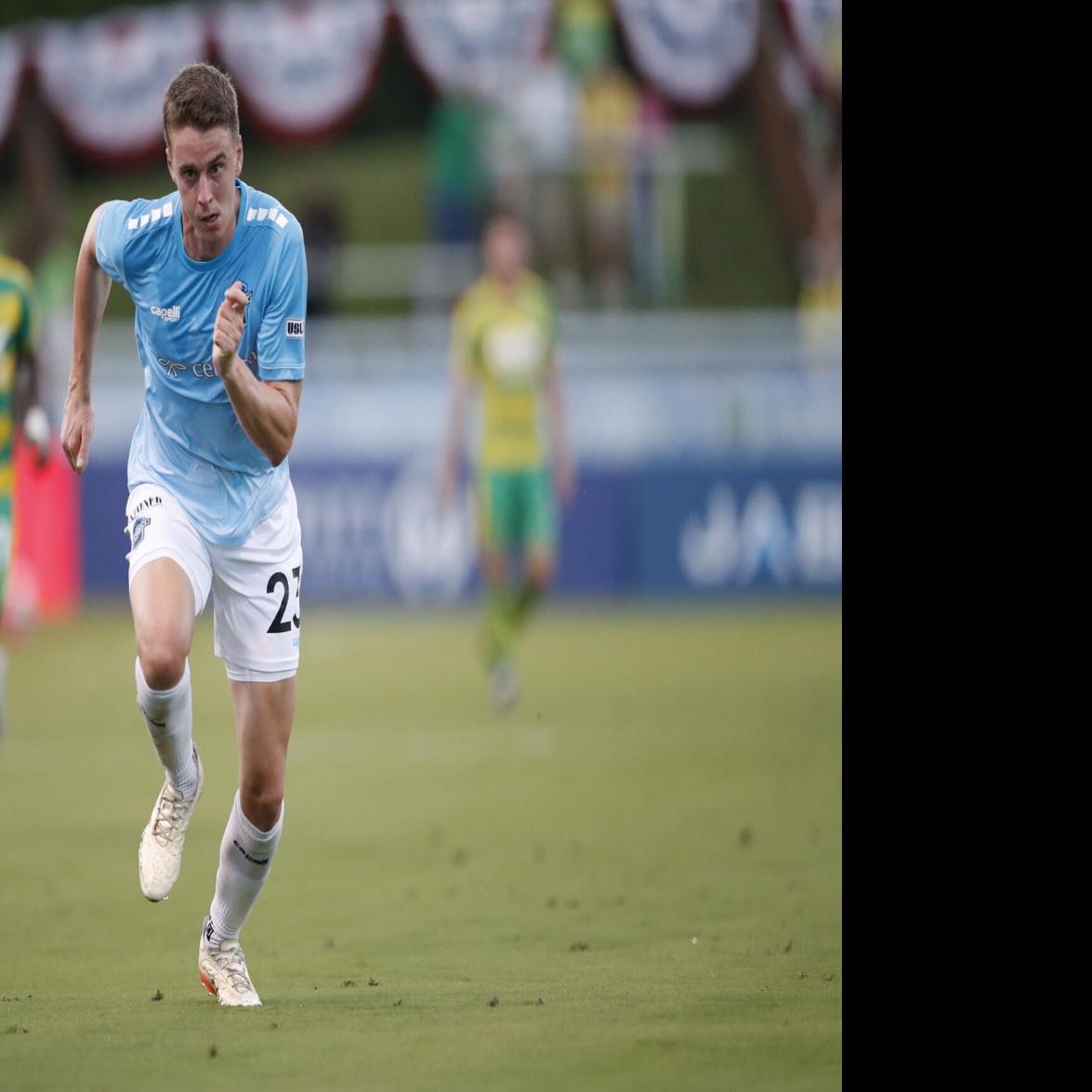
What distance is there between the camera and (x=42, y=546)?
22.8 metres

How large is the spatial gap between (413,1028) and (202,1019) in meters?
0.66

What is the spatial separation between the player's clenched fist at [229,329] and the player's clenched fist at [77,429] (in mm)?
1034

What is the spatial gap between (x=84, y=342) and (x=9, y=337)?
14.8 feet

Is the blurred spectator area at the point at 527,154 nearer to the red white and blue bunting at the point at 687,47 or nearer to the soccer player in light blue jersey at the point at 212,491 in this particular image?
the red white and blue bunting at the point at 687,47

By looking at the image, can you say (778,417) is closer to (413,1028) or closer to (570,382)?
(570,382)

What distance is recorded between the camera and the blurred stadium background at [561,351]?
18953mm

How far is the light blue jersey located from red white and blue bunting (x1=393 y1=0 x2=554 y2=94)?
1436 centimetres

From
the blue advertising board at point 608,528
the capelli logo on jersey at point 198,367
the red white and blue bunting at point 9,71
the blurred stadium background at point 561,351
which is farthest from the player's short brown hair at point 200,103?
the red white and blue bunting at point 9,71

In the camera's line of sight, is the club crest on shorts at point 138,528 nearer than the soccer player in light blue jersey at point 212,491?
No

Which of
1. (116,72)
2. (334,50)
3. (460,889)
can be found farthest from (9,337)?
(116,72)

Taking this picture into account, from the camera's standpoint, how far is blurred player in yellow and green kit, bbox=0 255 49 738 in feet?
36.8

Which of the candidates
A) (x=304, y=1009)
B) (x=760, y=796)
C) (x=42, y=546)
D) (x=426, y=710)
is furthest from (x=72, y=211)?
(x=304, y=1009)

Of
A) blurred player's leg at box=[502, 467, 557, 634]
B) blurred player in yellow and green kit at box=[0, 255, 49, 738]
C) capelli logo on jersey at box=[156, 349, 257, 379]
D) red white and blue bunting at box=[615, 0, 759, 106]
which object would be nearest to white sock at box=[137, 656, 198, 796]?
capelli logo on jersey at box=[156, 349, 257, 379]
